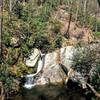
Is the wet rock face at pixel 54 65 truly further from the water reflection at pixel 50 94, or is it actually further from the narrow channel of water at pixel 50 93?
the water reflection at pixel 50 94

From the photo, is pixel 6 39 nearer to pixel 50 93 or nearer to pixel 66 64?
pixel 66 64

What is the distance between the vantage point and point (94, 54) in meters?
36.2

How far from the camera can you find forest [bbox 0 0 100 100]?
116ft

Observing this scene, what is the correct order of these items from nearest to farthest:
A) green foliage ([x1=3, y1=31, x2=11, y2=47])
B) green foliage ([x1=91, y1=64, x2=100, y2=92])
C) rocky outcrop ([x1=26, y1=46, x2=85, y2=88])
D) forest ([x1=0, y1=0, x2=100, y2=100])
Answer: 1. green foliage ([x1=91, y1=64, x2=100, y2=92])
2. forest ([x1=0, y1=0, x2=100, y2=100])
3. rocky outcrop ([x1=26, y1=46, x2=85, y2=88])
4. green foliage ([x1=3, y1=31, x2=11, y2=47])

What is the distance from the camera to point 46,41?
1820 inches

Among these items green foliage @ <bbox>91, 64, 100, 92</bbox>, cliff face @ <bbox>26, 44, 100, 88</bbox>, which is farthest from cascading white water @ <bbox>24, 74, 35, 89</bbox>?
green foliage @ <bbox>91, 64, 100, 92</bbox>

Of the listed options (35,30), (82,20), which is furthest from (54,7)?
(35,30)

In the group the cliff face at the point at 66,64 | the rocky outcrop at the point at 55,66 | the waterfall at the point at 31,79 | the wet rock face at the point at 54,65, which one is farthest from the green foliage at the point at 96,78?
the waterfall at the point at 31,79

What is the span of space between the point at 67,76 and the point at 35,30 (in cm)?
1014

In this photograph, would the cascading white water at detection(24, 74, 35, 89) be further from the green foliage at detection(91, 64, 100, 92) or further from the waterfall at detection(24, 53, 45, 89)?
the green foliage at detection(91, 64, 100, 92)

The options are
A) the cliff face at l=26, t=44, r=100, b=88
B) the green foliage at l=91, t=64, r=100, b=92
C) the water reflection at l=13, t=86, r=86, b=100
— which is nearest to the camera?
the green foliage at l=91, t=64, r=100, b=92

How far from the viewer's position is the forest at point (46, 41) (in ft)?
116

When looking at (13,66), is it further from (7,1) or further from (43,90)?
(7,1)

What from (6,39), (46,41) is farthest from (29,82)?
(46,41)
